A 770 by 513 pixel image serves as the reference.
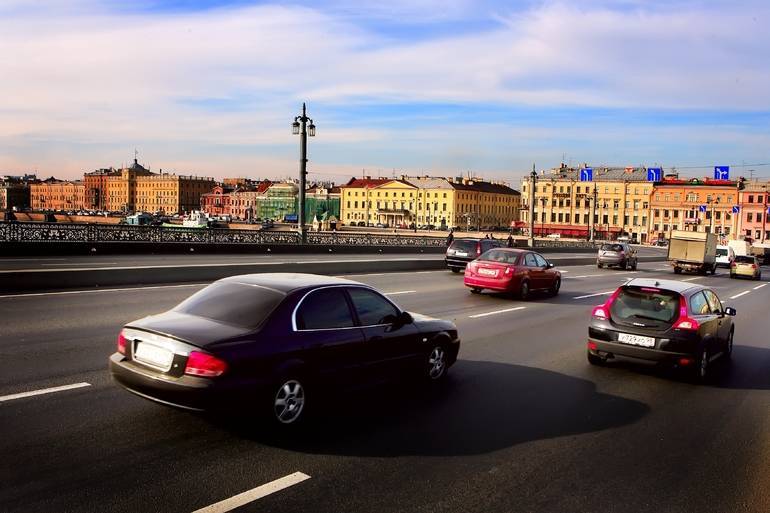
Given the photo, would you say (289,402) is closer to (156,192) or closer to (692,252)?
(692,252)

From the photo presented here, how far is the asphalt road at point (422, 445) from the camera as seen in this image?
4.78 meters

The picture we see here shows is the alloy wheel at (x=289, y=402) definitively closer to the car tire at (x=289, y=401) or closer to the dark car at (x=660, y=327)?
the car tire at (x=289, y=401)

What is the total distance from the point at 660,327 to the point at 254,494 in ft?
22.2

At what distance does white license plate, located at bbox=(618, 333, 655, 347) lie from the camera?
364 inches

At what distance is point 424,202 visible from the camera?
158 m

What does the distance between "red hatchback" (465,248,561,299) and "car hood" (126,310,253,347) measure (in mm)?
13606

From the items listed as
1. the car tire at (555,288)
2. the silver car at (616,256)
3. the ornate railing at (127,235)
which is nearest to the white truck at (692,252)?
the silver car at (616,256)

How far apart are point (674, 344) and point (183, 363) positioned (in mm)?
6789

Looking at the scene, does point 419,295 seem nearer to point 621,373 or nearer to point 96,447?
point 621,373

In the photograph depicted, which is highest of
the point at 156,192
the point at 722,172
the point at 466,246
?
the point at 156,192

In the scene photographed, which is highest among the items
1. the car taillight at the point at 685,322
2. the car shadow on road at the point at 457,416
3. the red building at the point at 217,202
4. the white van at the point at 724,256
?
the red building at the point at 217,202

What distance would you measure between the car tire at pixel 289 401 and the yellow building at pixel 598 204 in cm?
12907

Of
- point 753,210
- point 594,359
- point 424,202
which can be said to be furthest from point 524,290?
point 424,202

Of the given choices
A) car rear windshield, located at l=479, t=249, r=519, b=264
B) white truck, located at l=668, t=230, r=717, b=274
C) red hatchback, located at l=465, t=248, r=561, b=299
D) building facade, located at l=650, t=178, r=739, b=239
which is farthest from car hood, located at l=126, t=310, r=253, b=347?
building facade, located at l=650, t=178, r=739, b=239
